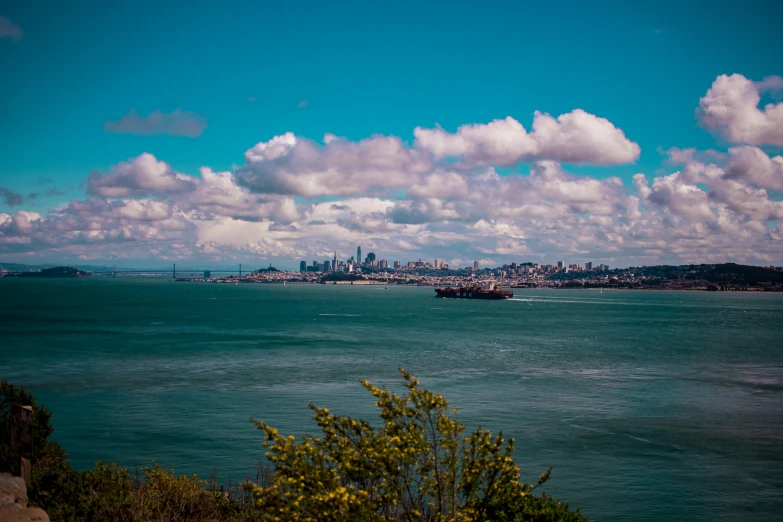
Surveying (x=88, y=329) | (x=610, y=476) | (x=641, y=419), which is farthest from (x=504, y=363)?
(x=88, y=329)

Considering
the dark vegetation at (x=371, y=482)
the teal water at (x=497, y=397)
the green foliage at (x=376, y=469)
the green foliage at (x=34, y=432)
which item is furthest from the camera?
the teal water at (x=497, y=397)

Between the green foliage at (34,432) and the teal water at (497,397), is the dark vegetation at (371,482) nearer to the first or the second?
the green foliage at (34,432)

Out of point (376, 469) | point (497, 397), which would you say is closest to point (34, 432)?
point (376, 469)

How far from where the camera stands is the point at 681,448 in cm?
2630

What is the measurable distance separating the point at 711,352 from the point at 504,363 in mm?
25017

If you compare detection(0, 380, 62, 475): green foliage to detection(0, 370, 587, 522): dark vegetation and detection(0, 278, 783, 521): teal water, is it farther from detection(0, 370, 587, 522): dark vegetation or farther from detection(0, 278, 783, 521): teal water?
detection(0, 278, 783, 521): teal water

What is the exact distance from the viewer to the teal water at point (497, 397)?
22.7 metres

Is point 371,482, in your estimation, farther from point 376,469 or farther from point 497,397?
point 497,397

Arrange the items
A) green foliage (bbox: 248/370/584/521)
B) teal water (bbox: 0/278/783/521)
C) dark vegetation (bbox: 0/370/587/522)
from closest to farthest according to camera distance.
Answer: green foliage (bbox: 248/370/584/521) < dark vegetation (bbox: 0/370/587/522) < teal water (bbox: 0/278/783/521)

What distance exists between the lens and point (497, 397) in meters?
36.6

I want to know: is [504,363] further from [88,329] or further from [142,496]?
[88,329]

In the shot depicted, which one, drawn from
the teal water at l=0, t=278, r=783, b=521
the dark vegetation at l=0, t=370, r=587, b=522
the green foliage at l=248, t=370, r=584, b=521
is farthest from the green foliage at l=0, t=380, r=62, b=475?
the green foliage at l=248, t=370, r=584, b=521

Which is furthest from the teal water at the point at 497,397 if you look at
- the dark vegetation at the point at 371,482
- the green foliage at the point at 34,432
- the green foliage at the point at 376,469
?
the green foliage at the point at 376,469

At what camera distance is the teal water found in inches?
892
